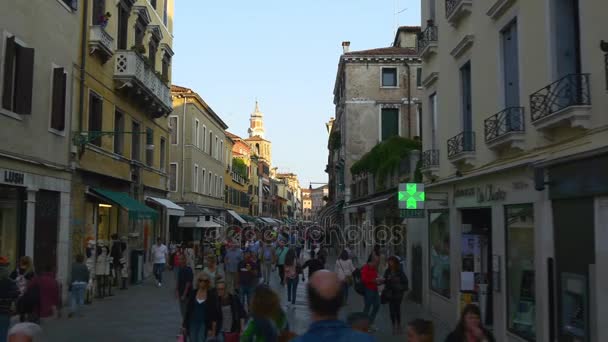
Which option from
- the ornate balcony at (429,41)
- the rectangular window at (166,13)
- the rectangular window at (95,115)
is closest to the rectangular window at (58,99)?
the rectangular window at (95,115)

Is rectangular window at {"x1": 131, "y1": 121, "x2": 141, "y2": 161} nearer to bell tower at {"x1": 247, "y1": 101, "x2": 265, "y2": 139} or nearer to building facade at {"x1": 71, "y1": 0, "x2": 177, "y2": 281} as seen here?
building facade at {"x1": 71, "y1": 0, "x2": 177, "y2": 281}

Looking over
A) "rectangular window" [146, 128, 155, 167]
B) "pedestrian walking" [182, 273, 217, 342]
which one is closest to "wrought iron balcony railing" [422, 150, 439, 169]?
"pedestrian walking" [182, 273, 217, 342]

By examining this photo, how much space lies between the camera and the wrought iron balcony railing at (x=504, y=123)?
404 inches

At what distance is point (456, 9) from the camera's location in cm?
1358

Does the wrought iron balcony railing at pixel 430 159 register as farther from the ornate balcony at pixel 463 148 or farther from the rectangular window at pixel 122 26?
the rectangular window at pixel 122 26

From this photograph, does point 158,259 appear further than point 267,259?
Yes

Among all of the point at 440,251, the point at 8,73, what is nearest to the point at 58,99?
the point at 8,73

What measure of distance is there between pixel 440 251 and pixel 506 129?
5770 millimetres

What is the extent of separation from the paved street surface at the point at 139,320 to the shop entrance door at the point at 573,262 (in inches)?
155

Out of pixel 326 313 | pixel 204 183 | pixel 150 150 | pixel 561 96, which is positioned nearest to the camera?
pixel 326 313

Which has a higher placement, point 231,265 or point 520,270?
point 520,270

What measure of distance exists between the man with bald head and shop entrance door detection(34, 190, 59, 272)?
13.4 m

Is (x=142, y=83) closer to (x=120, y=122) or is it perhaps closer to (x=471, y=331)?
A: (x=120, y=122)

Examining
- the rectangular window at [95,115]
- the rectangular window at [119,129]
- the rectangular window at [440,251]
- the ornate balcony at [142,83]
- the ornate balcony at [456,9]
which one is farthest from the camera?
the rectangular window at [119,129]
